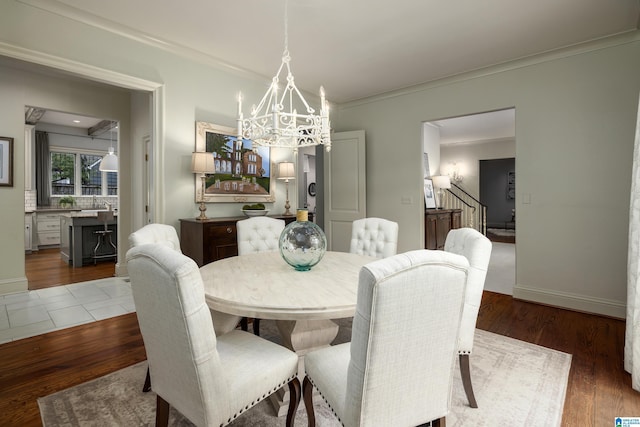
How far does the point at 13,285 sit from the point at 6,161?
5.04ft

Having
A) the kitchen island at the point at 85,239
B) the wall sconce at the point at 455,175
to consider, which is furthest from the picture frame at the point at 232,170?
the wall sconce at the point at 455,175

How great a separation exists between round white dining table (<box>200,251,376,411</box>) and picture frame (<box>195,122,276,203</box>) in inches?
63.3

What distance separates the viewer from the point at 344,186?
4.99 meters

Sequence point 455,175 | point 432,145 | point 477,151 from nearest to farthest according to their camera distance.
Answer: point 432,145 → point 477,151 → point 455,175

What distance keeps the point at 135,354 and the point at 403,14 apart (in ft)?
11.3

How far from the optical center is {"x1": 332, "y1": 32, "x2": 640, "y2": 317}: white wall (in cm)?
306

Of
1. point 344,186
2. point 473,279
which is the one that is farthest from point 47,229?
point 473,279

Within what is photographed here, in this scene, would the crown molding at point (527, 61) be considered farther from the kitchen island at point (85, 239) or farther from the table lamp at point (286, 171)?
the kitchen island at point (85, 239)

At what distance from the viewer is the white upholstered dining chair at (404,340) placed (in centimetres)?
95

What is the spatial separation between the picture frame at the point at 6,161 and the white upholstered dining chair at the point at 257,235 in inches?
130

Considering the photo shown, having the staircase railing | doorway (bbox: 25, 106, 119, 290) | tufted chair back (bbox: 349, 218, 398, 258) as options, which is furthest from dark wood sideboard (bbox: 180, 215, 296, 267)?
the staircase railing

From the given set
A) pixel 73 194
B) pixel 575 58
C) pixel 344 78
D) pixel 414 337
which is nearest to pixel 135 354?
pixel 414 337

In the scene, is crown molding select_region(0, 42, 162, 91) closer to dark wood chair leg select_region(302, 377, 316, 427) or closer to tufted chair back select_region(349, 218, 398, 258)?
tufted chair back select_region(349, 218, 398, 258)

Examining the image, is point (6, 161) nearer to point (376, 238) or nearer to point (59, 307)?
point (59, 307)
